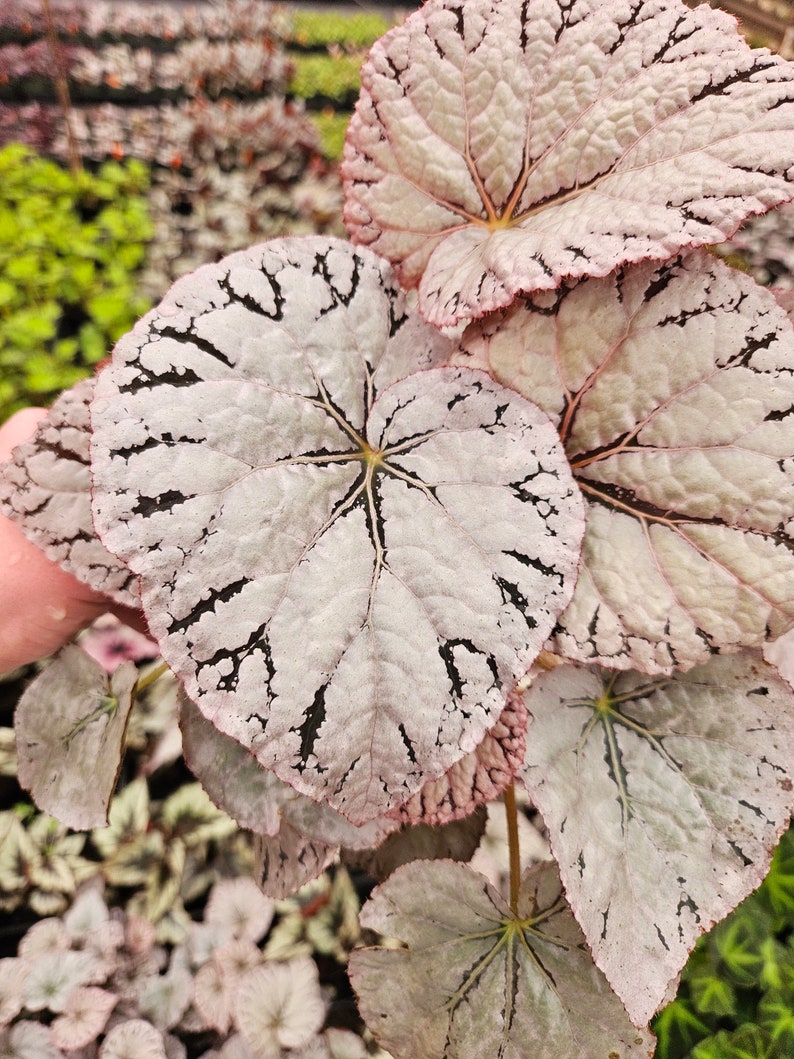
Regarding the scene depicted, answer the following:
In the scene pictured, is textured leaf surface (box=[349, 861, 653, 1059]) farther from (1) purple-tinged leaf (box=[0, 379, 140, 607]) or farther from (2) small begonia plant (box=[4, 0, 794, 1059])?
(1) purple-tinged leaf (box=[0, 379, 140, 607])

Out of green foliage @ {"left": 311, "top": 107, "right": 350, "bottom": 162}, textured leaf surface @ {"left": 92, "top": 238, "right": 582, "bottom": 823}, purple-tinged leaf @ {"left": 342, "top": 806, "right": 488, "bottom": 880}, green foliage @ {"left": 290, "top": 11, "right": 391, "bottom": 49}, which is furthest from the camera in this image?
green foliage @ {"left": 290, "top": 11, "right": 391, "bottom": 49}

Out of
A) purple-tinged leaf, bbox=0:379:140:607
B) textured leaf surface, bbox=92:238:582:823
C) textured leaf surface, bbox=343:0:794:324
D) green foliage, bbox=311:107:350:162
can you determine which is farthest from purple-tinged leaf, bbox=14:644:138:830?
green foliage, bbox=311:107:350:162

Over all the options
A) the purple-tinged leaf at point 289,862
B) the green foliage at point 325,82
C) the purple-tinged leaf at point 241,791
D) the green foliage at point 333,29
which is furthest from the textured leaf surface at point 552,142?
the green foliage at point 333,29

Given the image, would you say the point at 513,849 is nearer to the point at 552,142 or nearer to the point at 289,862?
the point at 289,862

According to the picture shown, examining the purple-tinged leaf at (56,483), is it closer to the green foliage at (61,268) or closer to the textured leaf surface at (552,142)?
the textured leaf surface at (552,142)

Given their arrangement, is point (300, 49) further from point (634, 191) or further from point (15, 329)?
point (634, 191)

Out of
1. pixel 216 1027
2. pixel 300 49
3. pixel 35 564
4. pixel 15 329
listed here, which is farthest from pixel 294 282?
pixel 300 49

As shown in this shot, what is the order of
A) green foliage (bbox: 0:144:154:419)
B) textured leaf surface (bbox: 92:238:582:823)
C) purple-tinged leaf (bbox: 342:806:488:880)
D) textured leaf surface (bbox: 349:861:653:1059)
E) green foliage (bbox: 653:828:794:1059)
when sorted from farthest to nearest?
green foliage (bbox: 0:144:154:419)
green foliage (bbox: 653:828:794:1059)
purple-tinged leaf (bbox: 342:806:488:880)
textured leaf surface (bbox: 349:861:653:1059)
textured leaf surface (bbox: 92:238:582:823)
